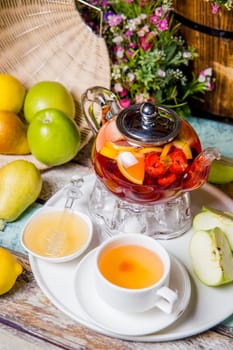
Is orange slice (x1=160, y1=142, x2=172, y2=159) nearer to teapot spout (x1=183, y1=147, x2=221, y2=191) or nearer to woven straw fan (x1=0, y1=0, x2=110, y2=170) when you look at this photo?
teapot spout (x1=183, y1=147, x2=221, y2=191)

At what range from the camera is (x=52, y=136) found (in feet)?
3.87

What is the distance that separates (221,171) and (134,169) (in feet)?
0.76

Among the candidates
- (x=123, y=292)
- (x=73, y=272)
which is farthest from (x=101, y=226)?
(x=123, y=292)

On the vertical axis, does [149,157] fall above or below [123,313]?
above

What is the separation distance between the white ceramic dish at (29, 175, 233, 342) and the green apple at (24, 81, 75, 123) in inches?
11.7

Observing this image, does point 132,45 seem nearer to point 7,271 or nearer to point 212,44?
point 212,44

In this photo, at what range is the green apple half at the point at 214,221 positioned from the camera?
99 cm

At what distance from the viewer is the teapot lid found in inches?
37.9

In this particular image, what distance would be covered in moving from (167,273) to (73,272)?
162 mm

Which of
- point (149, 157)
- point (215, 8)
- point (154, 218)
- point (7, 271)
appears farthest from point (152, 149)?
point (215, 8)

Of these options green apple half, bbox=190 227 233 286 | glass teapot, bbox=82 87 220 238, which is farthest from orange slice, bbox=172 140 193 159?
green apple half, bbox=190 227 233 286

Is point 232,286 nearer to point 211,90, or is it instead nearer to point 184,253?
point 184,253

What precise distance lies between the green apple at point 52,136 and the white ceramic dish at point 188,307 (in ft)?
0.63

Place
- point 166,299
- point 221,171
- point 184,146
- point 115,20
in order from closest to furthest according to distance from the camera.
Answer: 1. point 166,299
2. point 184,146
3. point 221,171
4. point 115,20
